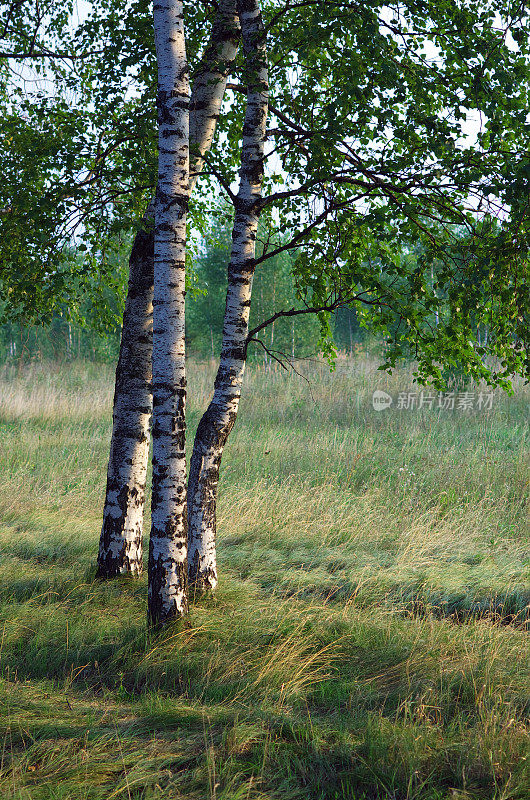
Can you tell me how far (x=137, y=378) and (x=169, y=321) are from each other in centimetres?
133

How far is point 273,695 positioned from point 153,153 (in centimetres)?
425

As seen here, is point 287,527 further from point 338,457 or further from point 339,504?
point 338,457

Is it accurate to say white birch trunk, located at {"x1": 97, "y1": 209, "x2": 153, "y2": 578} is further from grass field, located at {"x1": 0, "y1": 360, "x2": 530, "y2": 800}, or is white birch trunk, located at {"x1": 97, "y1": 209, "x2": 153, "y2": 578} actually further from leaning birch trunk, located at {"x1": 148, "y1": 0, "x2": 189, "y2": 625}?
leaning birch trunk, located at {"x1": 148, "y1": 0, "x2": 189, "y2": 625}

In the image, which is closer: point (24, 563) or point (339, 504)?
Result: point (24, 563)

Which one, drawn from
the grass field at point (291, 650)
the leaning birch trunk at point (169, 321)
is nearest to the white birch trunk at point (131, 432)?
the grass field at point (291, 650)

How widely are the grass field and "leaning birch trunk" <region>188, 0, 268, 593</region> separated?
49 centimetres

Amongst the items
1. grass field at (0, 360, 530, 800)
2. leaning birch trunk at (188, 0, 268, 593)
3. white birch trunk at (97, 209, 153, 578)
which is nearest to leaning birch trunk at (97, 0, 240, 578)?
white birch trunk at (97, 209, 153, 578)

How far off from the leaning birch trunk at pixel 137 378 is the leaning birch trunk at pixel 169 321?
0.93 m

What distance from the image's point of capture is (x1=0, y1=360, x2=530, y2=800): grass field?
2645 millimetres

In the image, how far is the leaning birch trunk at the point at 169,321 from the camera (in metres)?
4.13

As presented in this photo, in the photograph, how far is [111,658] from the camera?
12.5 ft

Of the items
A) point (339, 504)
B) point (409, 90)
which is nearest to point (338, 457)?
point (339, 504)

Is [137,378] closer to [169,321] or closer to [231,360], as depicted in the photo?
[231,360]

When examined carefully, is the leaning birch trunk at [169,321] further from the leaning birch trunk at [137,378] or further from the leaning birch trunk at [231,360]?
the leaning birch trunk at [137,378]
